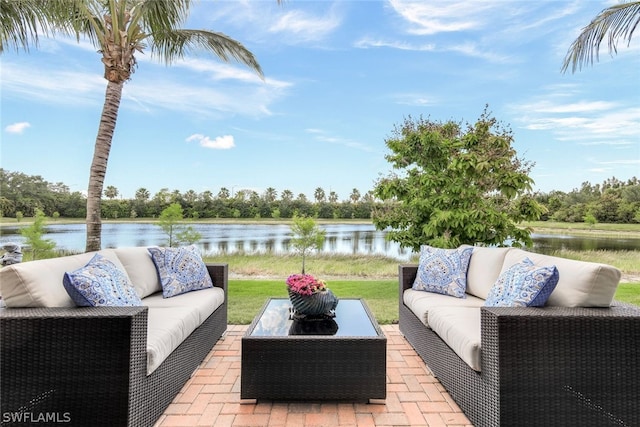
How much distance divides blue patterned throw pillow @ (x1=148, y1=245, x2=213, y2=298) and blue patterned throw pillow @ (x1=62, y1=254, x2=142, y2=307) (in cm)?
→ 67

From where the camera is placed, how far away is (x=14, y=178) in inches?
305

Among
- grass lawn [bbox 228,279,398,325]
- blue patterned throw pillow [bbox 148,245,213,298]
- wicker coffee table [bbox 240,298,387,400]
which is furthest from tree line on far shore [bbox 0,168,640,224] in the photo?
wicker coffee table [bbox 240,298,387,400]

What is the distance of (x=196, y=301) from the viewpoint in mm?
2895

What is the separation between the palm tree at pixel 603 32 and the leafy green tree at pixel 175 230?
6.84 meters

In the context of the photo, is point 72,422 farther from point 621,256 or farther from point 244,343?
point 621,256

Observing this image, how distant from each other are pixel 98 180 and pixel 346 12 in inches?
228

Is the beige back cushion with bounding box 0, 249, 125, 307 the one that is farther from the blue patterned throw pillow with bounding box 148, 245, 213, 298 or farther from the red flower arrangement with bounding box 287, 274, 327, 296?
the red flower arrangement with bounding box 287, 274, 327, 296

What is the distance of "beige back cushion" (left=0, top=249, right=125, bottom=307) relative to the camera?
1.87 metres

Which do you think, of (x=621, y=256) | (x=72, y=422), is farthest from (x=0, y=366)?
(x=621, y=256)

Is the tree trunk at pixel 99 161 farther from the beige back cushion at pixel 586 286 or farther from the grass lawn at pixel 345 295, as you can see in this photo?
the beige back cushion at pixel 586 286

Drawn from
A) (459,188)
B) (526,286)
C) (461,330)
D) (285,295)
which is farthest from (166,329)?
(459,188)

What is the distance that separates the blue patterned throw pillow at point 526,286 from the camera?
2.07 metres

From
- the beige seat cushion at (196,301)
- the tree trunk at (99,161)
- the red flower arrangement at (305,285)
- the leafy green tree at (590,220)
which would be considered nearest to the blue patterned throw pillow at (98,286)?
the beige seat cushion at (196,301)

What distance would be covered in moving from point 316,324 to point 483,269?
5.35 ft
